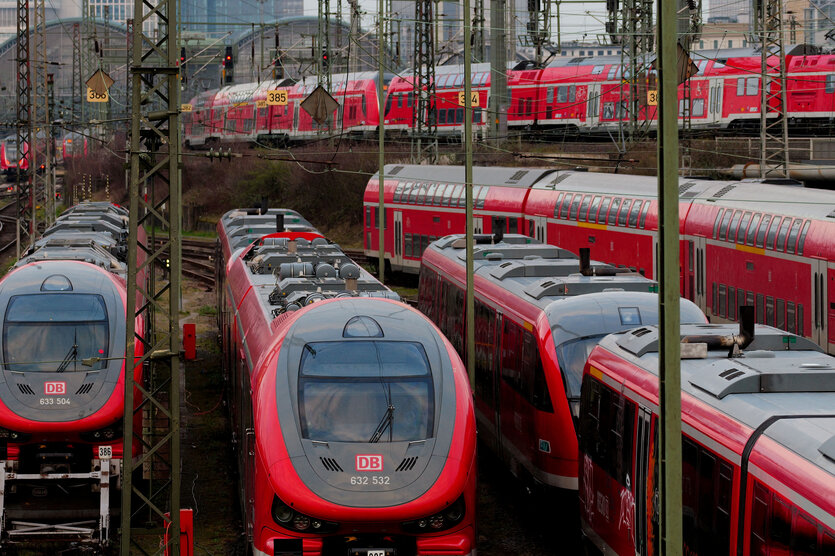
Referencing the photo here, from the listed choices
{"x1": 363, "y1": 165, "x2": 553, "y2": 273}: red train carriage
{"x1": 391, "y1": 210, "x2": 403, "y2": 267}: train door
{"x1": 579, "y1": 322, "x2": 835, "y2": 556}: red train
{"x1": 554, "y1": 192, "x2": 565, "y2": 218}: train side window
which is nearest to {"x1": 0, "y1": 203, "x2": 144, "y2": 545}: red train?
{"x1": 579, "y1": 322, "x2": 835, "y2": 556}: red train

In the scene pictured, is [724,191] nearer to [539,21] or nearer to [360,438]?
[360,438]

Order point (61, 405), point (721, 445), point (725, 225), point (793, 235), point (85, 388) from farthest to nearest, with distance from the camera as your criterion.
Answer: point (725, 225), point (793, 235), point (85, 388), point (61, 405), point (721, 445)

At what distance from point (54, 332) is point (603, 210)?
52.8 ft

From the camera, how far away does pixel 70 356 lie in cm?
1444

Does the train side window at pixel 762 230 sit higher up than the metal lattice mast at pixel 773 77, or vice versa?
the metal lattice mast at pixel 773 77

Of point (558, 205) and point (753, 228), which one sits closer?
point (753, 228)

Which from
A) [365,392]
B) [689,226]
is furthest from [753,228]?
[365,392]

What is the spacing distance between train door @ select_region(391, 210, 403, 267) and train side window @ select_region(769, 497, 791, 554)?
31.3 m

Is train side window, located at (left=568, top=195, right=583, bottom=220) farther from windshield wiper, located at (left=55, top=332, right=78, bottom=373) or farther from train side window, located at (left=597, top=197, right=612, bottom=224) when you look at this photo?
windshield wiper, located at (left=55, top=332, right=78, bottom=373)

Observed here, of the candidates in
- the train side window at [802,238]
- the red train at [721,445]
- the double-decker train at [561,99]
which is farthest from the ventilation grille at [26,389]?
the double-decker train at [561,99]

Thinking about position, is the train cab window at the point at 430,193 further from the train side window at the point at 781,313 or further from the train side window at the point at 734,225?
the train side window at the point at 781,313

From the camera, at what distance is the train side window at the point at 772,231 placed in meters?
21.0

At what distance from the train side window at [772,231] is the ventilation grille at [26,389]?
12679mm

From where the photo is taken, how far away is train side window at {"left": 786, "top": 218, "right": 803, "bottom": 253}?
20.2m
